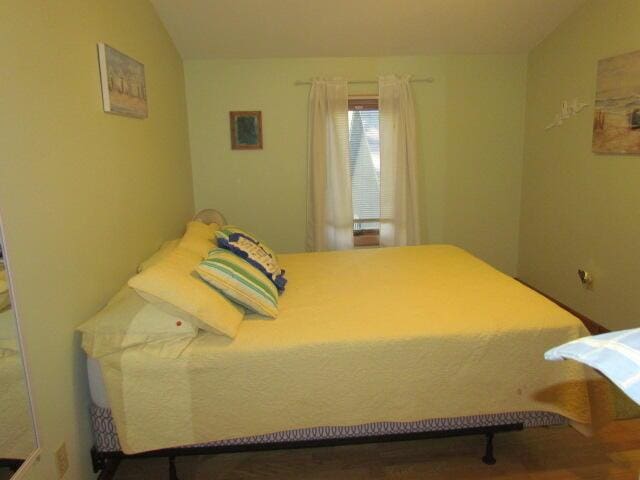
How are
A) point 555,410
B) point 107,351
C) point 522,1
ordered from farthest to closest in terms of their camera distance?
point 522,1 < point 555,410 < point 107,351

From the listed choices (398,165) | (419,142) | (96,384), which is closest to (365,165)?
(398,165)

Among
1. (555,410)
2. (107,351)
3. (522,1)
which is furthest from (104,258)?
(522,1)

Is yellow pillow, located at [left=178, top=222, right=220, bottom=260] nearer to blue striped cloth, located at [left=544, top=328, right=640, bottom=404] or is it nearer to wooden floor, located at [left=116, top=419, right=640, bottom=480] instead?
wooden floor, located at [left=116, top=419, right=640, bottom=480]

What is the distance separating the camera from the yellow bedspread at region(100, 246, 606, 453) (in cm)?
175

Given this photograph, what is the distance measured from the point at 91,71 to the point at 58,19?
29 centimetres

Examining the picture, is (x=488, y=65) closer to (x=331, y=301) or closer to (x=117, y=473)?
(x=331, y=301)

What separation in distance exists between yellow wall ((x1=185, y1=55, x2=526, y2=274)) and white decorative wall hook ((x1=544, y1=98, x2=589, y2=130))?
50 centimetres

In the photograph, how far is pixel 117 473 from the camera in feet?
6.58

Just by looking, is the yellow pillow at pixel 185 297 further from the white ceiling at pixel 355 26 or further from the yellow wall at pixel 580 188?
the yellow wall at pixel 580 188

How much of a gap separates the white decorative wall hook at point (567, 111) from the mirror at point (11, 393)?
3.66 metres

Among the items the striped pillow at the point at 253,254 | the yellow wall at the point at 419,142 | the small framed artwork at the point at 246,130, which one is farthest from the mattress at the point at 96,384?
the small framed artwork at the point at 246,130

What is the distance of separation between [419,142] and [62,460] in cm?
350

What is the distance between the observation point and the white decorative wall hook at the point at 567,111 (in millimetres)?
3379

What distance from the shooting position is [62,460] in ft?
5.45
